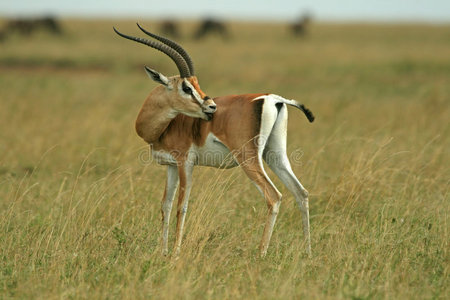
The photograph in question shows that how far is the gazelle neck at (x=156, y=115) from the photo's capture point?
4672 mm

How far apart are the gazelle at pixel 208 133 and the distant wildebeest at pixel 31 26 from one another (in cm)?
2999

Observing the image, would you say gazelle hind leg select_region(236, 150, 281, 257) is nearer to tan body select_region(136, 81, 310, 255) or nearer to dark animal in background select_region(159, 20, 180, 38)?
tan body select_region(136, 81, 310, 255)

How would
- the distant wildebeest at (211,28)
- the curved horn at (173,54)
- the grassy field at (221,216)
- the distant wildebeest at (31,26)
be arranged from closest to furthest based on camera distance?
1. the grassy field at (221,216)
2. the curved horn at (173,54)
3. the distant wildebeest at (31,26)
4. the distant wildebeest at (211,28)

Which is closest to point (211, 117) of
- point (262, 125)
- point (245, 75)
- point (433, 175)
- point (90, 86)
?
point (262, 125)

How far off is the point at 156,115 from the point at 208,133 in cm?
48

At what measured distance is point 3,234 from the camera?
15.1 ft

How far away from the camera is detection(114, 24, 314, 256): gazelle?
435cm

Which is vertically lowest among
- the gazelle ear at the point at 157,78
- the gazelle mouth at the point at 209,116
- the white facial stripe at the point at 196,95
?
the gazelle mouth at the point at 209,116

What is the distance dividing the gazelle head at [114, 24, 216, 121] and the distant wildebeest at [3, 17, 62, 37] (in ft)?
98.5

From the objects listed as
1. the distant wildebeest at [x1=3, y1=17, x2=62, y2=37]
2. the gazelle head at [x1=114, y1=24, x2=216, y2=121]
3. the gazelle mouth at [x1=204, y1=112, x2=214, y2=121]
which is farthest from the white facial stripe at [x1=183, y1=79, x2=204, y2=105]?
the distant wildebeest at [x1=3, y1=17, x2=62, y2=37]

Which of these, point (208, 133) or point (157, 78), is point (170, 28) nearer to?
point (157, 78)

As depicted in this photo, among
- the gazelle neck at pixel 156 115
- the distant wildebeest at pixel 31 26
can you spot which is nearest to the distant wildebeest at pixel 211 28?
the distant wildebeest at pixel 31 26

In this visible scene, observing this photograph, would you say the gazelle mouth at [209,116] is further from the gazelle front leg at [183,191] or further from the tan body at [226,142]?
the gazelle front leg at [183,191]

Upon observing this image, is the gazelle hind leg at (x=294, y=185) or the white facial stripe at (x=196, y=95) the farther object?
the gazelle hind leg at (x=294, y=185)
